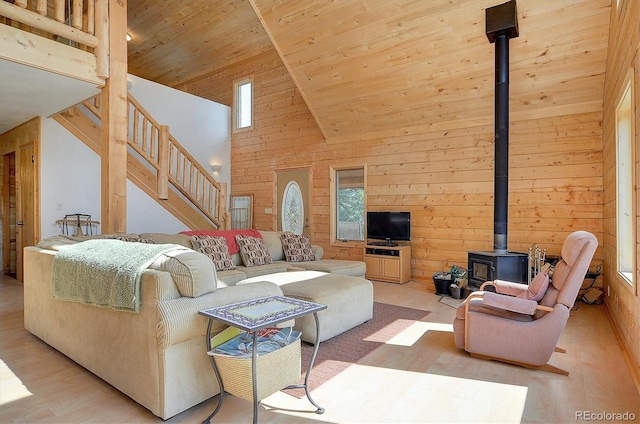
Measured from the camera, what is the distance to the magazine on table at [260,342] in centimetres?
192

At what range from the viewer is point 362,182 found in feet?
22.3

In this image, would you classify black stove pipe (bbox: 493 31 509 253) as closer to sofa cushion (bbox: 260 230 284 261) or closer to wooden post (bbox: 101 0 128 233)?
sofa cushion (bbox: 260 230 284 261)

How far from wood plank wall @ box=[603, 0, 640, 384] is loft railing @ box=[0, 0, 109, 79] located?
4.65 m

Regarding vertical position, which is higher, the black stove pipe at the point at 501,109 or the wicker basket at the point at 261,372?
the black stove pipe at the point at 501,109

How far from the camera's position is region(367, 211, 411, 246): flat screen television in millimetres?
5992

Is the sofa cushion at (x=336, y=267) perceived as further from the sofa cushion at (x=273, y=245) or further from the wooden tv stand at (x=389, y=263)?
the wooden tv stand at (x=389, y=263)

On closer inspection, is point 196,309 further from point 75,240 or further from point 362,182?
point 362,182

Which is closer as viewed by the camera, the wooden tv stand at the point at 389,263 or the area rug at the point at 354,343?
the area rug at the point at 354,343

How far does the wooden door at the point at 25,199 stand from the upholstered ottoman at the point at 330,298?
13.8 feet

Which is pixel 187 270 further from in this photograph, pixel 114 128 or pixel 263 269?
pixel 114 128

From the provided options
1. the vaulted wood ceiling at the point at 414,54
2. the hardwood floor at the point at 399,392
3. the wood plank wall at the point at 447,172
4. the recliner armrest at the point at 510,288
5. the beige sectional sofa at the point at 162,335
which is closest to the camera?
the beige sectional sofa at the point at 162,335

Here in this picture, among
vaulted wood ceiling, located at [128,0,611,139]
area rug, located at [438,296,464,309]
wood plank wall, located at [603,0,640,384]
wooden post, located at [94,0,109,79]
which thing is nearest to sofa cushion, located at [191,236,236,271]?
wooden post, located at [94,0,109,79]

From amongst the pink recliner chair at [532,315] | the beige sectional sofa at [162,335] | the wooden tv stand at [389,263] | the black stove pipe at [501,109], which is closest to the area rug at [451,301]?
the black stove pipe at [501,109]

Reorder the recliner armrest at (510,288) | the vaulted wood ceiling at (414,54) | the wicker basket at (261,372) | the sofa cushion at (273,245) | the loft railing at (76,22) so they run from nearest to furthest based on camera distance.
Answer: the wicker basket at (261,372) → the recliner armrest at (510,288) → the loft railing at (76,22) → the vaulted wood ceiling at (414,54) → the sofa cushion at (273,245)
